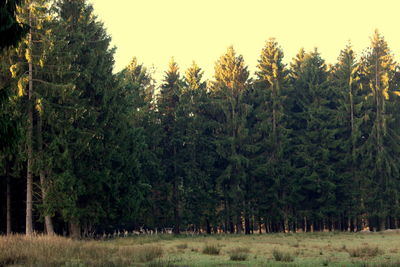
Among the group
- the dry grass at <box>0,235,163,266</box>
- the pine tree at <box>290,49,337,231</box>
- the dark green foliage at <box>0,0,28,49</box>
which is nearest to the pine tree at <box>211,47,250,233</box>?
the pine tree at <box>290,49,337,231</box>

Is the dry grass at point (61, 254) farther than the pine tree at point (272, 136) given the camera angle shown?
No

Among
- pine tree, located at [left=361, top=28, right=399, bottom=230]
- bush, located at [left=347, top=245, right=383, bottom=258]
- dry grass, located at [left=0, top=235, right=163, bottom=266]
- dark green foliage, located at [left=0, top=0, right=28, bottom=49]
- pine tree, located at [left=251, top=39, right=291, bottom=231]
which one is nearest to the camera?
dark green foliage, located at [left=0, top=0, right=28, bottom=49]

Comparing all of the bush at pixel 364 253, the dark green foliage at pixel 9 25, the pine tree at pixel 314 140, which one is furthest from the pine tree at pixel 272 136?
the dark green foliage at pixel 9 25

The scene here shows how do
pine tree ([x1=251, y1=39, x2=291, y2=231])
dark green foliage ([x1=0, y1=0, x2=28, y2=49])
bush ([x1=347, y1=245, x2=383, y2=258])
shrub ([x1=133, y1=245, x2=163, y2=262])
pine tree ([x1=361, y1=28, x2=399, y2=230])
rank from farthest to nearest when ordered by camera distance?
pine tree ([x1=251, y1=39, x2=291, y2=231])
pine tree ([x1=361, y1=28, x2=399, y2=230])
bush ([x1=347, y1=245, x2=383, y2=258])
shrub ([x1=133, y1=245, x2=163, y2=262])
dark green foliage ([x1=0, y1=0, x2=28, y2=49])

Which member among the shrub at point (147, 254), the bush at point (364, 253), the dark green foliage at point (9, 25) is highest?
the dark green foliage at point (9, 25)

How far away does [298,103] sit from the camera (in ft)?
188

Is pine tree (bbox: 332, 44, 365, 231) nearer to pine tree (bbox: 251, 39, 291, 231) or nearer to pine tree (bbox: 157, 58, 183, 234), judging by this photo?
pine tree (bbox: 251, 39, 291, 231)

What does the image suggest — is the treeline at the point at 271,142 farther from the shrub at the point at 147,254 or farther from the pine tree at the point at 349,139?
the shrub at the point at 147,254

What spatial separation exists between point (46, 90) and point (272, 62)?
31.0m

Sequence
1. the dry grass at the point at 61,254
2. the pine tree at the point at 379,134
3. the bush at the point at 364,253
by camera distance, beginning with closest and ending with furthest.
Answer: the dry grass at the point at 61,254 < the bush at the point at 364,253 < the pine tree at the point at 379,134

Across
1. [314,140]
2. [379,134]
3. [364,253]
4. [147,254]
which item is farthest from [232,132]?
[147,254]

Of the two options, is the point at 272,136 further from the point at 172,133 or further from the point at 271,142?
the point at 172,133

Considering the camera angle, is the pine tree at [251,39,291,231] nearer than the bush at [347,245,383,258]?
No

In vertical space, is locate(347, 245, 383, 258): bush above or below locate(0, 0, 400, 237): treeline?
below
